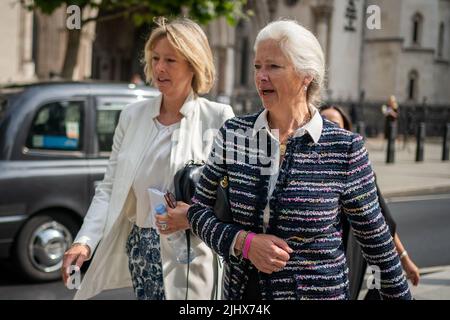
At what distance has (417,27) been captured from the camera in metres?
39.1

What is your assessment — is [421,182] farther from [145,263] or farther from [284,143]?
[284,143]

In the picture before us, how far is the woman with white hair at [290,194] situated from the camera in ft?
7.38

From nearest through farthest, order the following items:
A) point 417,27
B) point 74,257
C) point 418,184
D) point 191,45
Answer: point 74,257 < point 191,45 < point 418,184 < point 417,27

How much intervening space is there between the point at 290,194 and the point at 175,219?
69cm

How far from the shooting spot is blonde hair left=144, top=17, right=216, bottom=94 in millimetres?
3037

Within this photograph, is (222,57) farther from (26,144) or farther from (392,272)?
(392,272)

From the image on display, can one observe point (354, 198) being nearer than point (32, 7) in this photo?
Yes

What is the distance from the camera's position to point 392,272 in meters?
2.40

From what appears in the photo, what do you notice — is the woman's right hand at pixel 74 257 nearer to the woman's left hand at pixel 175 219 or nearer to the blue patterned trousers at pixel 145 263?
the blue patterned trousers at pixel 145 263

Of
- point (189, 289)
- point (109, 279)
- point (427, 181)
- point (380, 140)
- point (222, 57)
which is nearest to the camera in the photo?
point (189, 289)

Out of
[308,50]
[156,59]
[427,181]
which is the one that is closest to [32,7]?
[427,181]

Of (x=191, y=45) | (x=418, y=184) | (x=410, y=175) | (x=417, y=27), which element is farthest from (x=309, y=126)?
(x=417, y=27)

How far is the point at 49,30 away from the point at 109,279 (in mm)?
18965

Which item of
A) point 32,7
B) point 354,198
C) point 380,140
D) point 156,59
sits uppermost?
point 32,7
